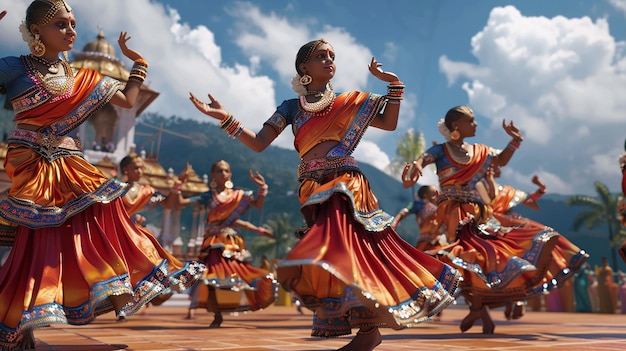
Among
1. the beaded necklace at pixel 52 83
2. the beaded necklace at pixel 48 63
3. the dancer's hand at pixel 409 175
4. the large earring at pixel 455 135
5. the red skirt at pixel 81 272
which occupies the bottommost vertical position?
the red skirt at pixel 81 272

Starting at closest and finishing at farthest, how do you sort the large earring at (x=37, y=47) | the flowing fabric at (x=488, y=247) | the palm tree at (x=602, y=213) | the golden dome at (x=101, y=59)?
1. the large earring at (x=37, y=47)
2. the flowing fabric at (x=488, y=247)
3. the golden dome at (x=101, y=59)
4. the palm tree at (x=602, y=213)

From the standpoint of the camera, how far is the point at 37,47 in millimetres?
3648

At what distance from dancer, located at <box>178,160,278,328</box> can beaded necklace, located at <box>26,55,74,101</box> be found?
→ 4286 millimetres

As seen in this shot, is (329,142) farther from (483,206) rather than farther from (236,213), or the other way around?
(236,213)

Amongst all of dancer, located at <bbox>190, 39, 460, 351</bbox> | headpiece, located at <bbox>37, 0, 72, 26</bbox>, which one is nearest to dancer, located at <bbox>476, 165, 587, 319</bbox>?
dancer, located at <bbox>190, 39, 460, 351</bbox>

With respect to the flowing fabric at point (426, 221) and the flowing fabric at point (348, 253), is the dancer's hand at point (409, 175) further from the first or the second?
the flowing fabric at point (426, 221)

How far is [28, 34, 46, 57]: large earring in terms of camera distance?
365cm

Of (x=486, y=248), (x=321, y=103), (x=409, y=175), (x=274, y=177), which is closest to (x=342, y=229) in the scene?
(x=321, y=103)

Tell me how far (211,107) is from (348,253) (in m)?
1.37

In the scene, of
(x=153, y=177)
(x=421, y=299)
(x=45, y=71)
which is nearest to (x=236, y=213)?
(x=45, y=71)

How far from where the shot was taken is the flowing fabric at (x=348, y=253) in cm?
293

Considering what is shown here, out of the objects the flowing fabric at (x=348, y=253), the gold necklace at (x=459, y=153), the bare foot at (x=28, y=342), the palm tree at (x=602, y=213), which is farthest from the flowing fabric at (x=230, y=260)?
the palm tree at (x=602, y=213)

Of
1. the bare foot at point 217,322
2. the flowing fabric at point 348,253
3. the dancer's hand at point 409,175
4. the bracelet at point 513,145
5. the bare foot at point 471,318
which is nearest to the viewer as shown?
the flowing fabric at point 348,253

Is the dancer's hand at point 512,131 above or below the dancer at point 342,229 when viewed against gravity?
above
